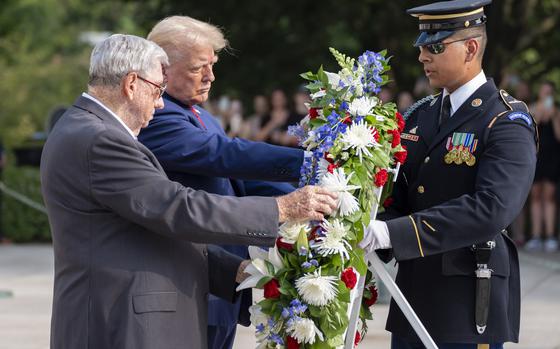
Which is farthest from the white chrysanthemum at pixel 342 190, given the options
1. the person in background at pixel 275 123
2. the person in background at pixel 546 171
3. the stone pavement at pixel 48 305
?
the person in background at pixel 275 123

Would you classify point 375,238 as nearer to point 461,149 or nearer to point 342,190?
point 342,190

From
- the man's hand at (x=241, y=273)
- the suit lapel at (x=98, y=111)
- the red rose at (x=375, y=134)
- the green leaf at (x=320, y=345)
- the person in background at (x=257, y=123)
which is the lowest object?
the person in background at (x=257, y=123)

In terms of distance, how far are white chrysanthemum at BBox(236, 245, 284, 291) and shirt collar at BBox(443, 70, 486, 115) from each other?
3.13 ft

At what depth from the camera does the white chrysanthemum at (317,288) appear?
3711 millimetres

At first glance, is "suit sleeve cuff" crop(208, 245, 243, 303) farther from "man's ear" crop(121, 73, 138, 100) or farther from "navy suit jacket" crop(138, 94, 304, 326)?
"man's ear" crop(121, 73, 138, 100)

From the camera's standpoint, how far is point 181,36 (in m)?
Result: 4.45

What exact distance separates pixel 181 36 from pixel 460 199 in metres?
1.42

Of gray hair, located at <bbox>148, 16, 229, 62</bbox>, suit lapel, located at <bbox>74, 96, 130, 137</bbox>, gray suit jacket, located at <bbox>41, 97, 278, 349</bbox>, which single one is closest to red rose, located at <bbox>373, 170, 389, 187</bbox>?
gray suit jacket, located at <bbox>41, 97, 278, 349</bbox>

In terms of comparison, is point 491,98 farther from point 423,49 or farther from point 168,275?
point 168,275

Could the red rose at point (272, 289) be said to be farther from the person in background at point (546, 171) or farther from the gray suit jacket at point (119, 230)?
the person in background at point (546, 171)

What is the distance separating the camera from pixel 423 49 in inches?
162

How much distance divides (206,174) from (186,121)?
10.0 inches

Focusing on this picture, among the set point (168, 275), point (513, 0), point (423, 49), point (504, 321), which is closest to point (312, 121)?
point (423, 49)

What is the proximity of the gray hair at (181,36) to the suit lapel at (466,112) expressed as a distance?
3.54ft
